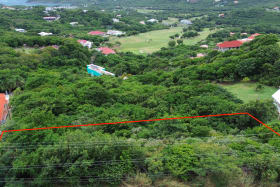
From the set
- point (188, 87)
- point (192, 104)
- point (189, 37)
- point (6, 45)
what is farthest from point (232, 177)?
point (189, 37)

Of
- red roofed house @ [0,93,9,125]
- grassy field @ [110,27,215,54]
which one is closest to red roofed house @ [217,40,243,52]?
grassy field @ [110,27,215,54]

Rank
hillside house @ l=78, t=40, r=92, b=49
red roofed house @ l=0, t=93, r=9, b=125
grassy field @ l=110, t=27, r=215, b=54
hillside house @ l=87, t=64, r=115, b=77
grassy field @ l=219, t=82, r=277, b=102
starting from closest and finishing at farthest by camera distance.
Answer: red roofed house @ l=0, t=93, r=9, b=125 < grassy field @ l=219, t=82, r=277, b=102 < hillside house @ l=87, t=64, r=115, b=77 < hillside house @ l=78, t=40, r=92, b=49 < grassy field @ l=110, t=27, r=215, b=54

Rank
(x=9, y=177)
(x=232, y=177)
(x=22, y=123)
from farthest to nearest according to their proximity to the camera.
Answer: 1. (x=22, y=123)
2. (x=9, y=177)
3. (x=232, y=177)

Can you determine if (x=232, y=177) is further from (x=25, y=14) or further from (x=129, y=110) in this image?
(x=25, y=14)

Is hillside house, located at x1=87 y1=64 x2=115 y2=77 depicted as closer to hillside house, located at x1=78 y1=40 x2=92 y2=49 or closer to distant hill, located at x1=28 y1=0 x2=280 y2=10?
hillside house, located at x1=78 y1=40 x2=92 y2=49

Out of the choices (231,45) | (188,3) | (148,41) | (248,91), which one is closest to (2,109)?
(248,91)

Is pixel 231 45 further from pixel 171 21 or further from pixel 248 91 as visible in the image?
pixel 171 21

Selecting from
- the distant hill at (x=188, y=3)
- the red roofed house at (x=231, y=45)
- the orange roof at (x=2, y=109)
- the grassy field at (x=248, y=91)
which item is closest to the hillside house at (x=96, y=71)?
the orange roof at (x=2, y=109)
